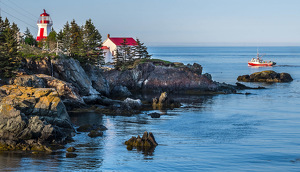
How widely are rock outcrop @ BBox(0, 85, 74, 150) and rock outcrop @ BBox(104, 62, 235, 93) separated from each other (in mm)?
37901

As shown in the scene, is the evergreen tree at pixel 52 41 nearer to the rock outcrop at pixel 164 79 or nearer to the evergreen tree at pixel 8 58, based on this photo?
the rock outcrop at pixel 164 79

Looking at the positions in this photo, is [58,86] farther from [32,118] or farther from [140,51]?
[140,51]

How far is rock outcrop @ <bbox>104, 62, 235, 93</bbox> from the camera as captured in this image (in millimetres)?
75875

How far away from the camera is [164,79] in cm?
7800

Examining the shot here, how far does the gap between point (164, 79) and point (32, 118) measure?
148 ft

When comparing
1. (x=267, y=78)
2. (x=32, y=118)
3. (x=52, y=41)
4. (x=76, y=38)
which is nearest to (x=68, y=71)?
(x=52, y=41)

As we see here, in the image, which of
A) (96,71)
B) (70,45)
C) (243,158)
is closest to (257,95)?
(96,71)

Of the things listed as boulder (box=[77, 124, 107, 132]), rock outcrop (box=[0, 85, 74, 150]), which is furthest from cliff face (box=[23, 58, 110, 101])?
boulder (box=[77, 124, 107, 132])

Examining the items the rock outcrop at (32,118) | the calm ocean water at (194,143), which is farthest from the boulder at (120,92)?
the rock outcrop at (32,118)

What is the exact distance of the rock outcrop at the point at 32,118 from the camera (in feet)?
111

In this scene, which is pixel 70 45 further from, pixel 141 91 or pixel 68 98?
pixel 68 98

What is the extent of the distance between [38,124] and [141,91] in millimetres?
42643

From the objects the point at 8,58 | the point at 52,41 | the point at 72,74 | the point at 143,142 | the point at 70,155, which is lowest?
the point at 70,155

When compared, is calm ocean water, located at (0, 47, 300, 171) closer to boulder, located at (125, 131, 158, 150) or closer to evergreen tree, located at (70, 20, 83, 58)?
boulder, located at (125, 131, 158, 150)
